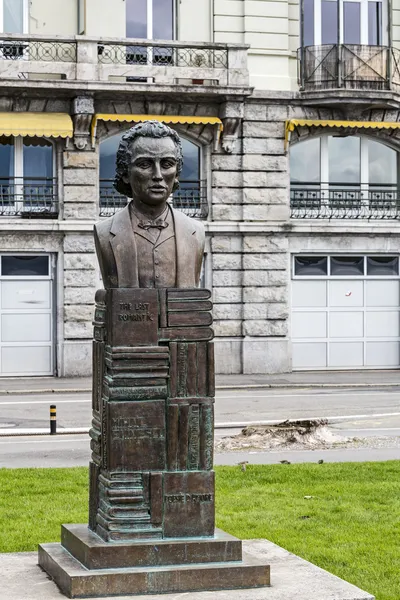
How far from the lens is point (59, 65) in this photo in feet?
99.3

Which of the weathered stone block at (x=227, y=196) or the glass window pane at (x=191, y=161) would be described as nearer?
the weathered stone block at (x=227, y=196)

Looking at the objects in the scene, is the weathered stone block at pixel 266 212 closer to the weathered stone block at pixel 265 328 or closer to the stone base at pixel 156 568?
the weathered stone block at pixel 265 328

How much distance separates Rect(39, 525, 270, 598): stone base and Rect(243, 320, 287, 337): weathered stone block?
23.2 m

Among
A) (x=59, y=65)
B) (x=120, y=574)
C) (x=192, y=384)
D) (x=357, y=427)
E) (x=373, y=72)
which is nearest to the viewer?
(x=120, y=574)

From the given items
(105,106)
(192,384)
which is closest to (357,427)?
(192,384)

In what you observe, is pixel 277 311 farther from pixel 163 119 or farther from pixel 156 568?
pixel 156 568

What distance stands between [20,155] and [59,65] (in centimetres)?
240

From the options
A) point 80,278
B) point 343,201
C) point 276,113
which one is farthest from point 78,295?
point 343,201

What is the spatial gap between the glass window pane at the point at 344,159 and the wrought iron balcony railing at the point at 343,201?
0.73ft

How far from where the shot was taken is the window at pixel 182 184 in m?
31.2

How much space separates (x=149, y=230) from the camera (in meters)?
8.66

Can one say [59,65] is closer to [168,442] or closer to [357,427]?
[357,427]

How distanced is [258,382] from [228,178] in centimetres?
547

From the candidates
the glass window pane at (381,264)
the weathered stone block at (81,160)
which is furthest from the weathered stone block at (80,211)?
the glass window pane at (381,264)
